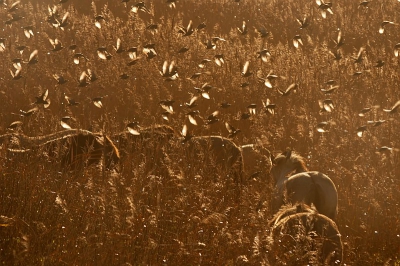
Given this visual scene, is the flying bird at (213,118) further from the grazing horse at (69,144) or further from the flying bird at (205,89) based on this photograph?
the grazing horse at (69,144)

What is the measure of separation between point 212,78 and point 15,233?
Answer: 18.7ft

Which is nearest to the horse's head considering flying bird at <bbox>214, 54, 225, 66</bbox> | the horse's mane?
the horse's mane

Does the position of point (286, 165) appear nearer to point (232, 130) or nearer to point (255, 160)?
point (255, 160)

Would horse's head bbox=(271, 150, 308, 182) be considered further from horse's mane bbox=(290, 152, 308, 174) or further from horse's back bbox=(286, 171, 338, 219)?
horse's back bbox=(286, 171, 338, 219)

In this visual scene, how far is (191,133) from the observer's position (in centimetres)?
775

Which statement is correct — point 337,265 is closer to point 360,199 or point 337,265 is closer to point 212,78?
point 360,199

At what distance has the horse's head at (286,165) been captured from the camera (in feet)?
22.2

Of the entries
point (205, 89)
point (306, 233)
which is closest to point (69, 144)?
point (205, 89)

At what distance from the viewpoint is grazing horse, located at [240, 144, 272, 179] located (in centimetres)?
678

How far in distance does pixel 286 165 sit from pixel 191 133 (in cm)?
130

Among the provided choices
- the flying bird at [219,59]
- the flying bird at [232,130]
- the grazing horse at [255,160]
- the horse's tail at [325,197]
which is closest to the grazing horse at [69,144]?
the flying bird at [232,130]

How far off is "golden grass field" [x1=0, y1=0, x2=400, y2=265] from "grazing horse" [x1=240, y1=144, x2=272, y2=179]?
0.12 m

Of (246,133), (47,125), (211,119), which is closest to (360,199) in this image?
(211,119)

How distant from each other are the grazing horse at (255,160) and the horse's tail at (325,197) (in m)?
0.61
